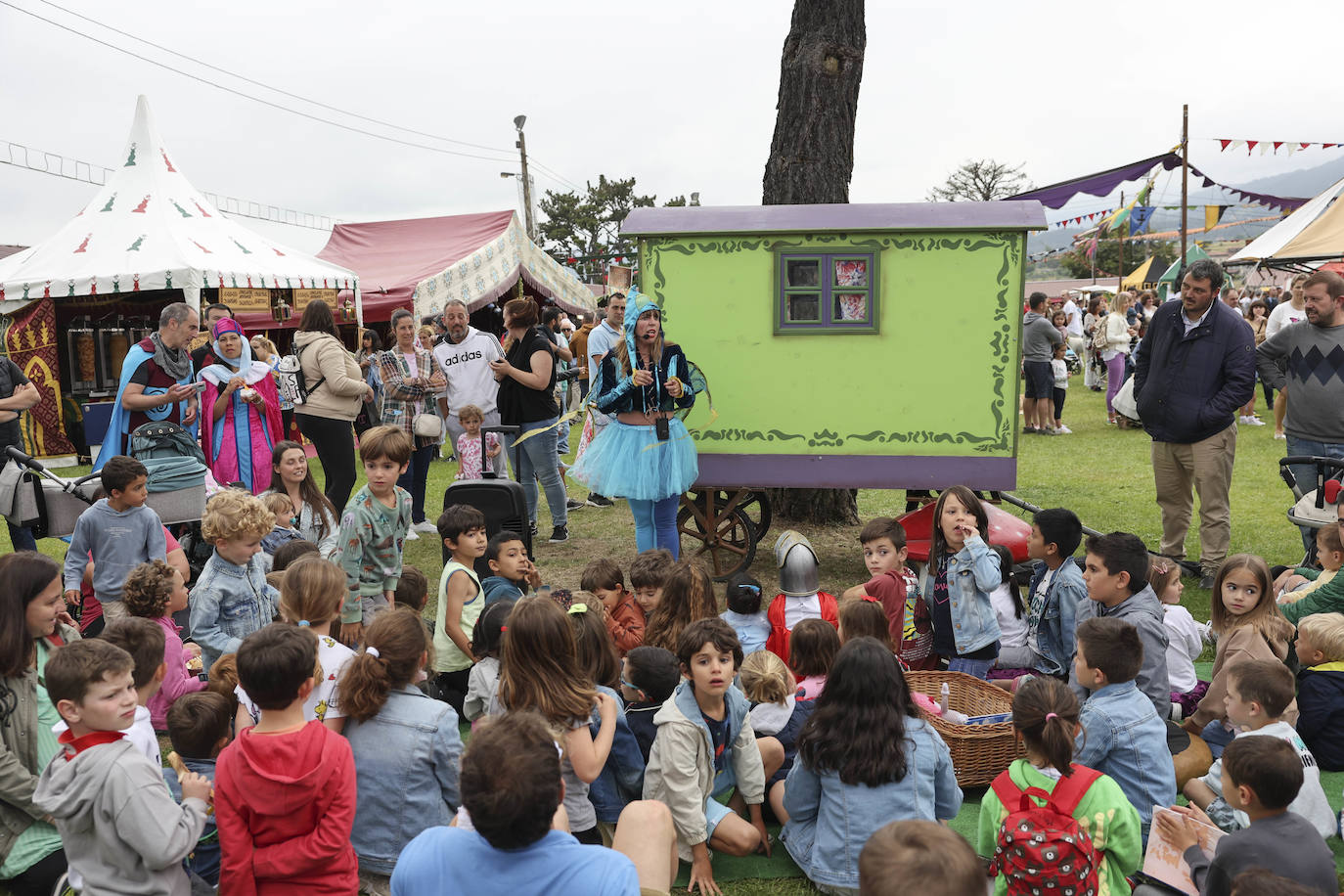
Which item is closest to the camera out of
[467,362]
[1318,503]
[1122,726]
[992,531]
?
[1122,726]

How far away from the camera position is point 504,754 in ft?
6.66

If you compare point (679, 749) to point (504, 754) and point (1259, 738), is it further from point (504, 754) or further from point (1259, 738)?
point (1259, 738)

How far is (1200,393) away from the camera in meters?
6.35

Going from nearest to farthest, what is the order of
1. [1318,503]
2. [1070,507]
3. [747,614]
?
[747,614]
[1318,503]
[1070,507]

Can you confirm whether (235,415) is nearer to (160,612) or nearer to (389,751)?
(160,612)

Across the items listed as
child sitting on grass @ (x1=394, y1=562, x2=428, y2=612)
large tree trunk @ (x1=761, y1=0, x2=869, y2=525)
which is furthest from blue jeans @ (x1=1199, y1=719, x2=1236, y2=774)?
large tree trunk @ (x1=761, y1=0, x2=869, y2=525)

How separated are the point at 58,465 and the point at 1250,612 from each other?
42.7ft

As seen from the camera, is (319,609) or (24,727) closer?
(24,727)

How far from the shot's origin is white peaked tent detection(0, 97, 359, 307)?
1178 cm

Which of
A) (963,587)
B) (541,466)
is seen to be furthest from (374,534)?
(541,466)

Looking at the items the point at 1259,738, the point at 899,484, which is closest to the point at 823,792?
the point at 1259,738

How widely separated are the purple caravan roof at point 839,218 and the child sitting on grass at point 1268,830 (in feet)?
13.4

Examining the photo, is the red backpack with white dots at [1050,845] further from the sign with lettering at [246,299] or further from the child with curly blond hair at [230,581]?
the sign with lettering at [246,299]

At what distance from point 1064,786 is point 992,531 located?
11.1 ft
